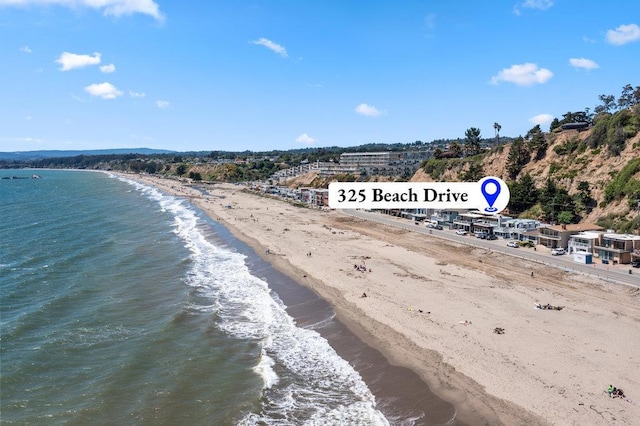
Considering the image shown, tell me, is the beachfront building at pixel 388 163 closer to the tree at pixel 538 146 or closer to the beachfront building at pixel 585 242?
the tree at pixel 538 146

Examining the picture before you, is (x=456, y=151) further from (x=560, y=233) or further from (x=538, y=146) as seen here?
(x=560, y=233)

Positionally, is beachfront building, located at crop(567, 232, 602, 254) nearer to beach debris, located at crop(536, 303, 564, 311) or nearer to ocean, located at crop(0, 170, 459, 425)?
beach debris, located at crop(536, 303, 564, 311)

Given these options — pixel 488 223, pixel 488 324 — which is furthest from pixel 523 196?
pixel 488 324

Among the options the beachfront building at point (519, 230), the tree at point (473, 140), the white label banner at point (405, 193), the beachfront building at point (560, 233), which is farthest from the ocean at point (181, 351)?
the tree at point (473, 140)

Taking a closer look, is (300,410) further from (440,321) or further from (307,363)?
(440,321)

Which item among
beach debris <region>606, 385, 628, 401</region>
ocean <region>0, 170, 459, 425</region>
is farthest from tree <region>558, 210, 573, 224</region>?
beach debris <region>606, 385, 628, 401</region>
